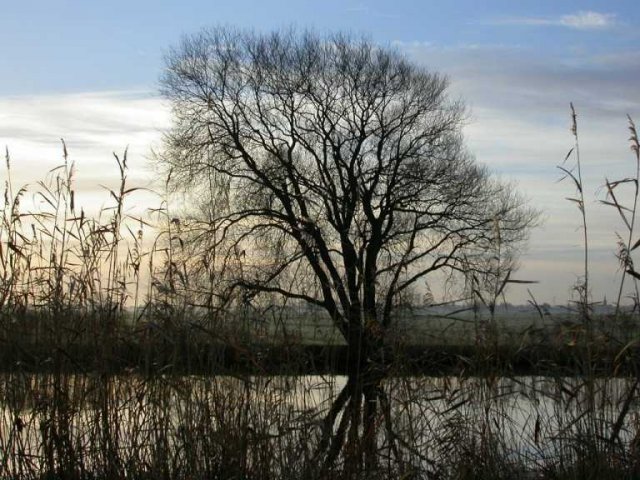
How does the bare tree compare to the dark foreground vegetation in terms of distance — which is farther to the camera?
the bare tree

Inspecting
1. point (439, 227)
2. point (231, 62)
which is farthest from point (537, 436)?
point (231, 62)

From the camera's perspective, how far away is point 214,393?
5.04 meters

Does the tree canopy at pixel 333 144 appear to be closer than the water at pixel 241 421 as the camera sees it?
No

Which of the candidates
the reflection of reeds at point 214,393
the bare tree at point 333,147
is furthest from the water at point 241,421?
the bare tree at point 333,147

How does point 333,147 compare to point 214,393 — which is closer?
point 214,393

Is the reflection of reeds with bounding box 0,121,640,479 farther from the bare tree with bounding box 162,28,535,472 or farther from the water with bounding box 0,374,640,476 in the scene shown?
the bare tree with bounding box 162,28,535,472

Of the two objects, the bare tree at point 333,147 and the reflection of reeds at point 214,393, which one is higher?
the bare tree at point 333,147

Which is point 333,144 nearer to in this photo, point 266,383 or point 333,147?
point 333,147

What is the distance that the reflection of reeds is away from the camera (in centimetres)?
483

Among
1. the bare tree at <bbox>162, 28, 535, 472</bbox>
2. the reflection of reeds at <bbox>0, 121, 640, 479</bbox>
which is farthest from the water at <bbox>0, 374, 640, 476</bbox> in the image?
the bare tree at <bbox>162, 28, 535, 472</bbox>

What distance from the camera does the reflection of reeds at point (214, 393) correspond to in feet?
15.9

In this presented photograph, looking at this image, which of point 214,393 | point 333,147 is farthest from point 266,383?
point 333,147

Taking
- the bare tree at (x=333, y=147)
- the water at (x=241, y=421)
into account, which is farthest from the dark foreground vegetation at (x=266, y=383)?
the bare tree at (x=333, y=147)

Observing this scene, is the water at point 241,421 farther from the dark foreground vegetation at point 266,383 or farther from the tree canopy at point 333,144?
the tree canopy at point 333,144
